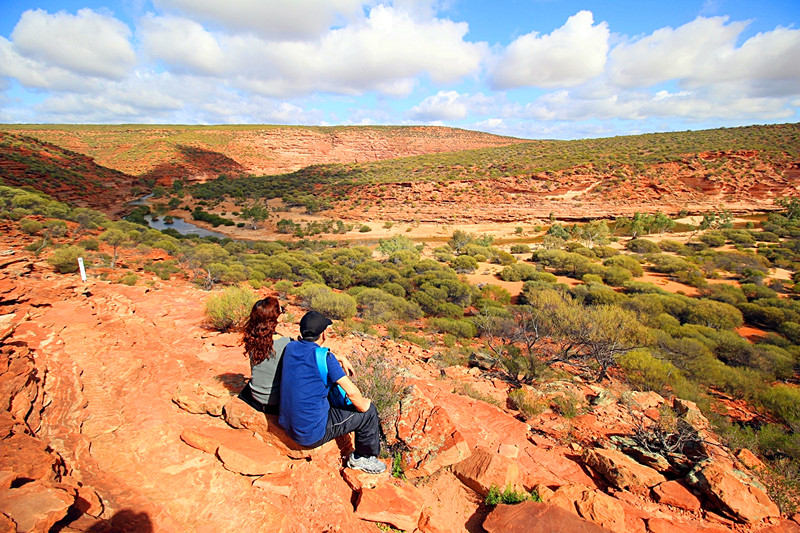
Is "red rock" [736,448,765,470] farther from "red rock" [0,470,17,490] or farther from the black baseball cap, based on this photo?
"red rock" [0,470,17,490]

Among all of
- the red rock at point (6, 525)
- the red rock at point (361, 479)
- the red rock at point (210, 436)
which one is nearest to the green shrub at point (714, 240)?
the red rock at point (361, 479)

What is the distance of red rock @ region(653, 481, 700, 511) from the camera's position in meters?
3.05

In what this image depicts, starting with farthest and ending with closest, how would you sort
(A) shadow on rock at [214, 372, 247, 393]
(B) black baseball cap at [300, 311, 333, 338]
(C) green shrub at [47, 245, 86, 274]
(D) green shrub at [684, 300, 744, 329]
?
(D) green shrub at [684, 300, 744, 329] → (C) green shrub at [47, 245, 86, 274] → (A) shadow on rock at [214, 372, 247, 393] → (B) black baseball cap at [300, 311, 333, 338]

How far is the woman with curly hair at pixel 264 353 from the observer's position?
2910 millimetres

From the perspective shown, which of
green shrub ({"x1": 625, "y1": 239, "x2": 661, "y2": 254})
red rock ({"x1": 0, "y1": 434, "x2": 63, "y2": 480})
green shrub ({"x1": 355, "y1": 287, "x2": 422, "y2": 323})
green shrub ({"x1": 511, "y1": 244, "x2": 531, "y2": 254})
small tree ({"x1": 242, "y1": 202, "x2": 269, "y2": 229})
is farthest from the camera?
small tree ({"x1": 242, "y1": 202, "x2": 269, "y2": 229})

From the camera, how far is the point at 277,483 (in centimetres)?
275

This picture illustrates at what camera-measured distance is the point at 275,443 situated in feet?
9.90

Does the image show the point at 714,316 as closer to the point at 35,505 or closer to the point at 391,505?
the point at 391,505

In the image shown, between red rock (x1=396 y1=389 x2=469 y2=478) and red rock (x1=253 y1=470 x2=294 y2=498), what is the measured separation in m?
1.05

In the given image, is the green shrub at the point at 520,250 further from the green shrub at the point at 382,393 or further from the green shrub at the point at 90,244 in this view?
the green shrub at the point at 90,244

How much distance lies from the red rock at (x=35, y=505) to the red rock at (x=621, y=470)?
4.18 metres

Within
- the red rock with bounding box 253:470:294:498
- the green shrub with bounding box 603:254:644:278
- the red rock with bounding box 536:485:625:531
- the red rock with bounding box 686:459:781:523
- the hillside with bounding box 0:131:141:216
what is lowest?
the green shrub with bounding box 603:254:644:278

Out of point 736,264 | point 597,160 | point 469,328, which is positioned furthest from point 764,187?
point 469,328

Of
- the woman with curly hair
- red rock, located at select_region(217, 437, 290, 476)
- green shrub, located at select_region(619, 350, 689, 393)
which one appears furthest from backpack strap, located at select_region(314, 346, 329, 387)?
green shrub, located at select_region(619, 350, 689, 393)
